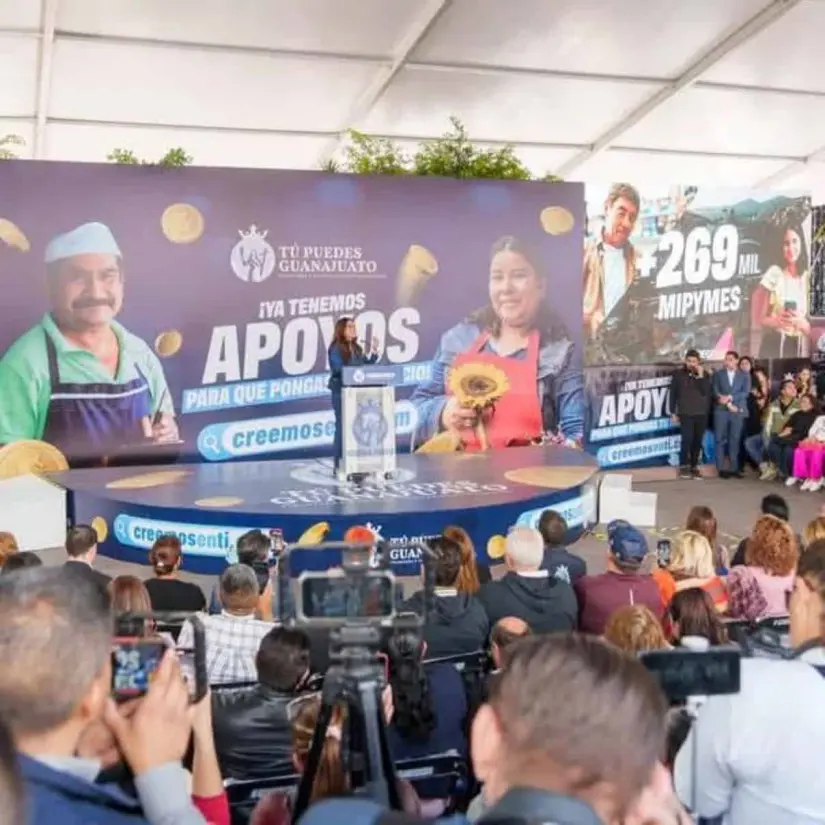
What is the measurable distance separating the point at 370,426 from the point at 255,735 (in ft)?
15.7

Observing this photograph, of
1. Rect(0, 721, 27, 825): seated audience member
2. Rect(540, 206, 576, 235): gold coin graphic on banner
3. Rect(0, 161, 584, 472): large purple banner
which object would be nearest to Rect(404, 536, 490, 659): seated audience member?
Rect(0, 721, 27, 825): seated audience member

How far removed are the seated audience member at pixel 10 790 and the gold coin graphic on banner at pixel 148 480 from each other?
635cm

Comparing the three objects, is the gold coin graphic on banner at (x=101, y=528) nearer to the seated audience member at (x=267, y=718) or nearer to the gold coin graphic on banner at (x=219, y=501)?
the gold coin graphic on banner at (x=219, y=501)

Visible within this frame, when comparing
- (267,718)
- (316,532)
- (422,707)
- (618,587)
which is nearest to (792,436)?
(316,532)

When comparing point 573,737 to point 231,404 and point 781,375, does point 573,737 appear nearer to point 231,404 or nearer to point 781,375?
point 231,404

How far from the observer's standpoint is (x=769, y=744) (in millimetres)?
1677

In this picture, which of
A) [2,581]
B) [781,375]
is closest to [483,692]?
[2,581]

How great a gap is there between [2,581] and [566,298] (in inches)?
342

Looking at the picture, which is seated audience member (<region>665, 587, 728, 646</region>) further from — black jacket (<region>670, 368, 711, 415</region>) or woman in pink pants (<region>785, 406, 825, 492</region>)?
black jacket (<region>670, 368, 711, 415</region>)

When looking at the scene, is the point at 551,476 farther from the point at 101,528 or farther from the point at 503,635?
the point at 503,635

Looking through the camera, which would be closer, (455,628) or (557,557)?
(455,628)

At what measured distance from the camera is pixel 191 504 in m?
6.32

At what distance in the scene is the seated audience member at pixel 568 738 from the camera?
100 centimetres

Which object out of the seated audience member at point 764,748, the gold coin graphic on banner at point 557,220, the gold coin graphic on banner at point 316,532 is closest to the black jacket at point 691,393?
the gold coin graphic on banner at point 557,220
